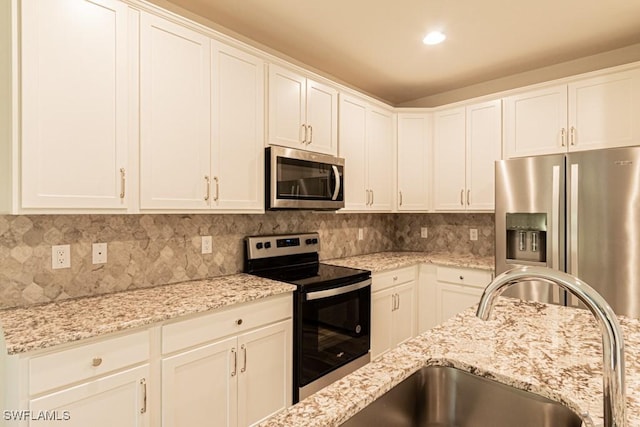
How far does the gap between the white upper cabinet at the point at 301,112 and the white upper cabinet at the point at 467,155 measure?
4.05 feet

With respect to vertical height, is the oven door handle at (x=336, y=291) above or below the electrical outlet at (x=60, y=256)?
below

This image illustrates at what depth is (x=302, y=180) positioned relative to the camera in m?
2.50

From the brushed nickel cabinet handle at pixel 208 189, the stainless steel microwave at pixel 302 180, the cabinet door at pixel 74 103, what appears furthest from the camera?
the stainless steel microwave at pixel 302 180

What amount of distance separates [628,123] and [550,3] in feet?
3.57

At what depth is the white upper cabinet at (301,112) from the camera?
7.81 feet

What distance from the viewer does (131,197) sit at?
173cm

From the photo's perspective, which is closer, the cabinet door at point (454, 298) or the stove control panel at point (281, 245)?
the stove control panel at point (281, 245)

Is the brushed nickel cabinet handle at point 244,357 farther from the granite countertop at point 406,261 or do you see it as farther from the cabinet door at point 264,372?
the granite countertop at point 406,261

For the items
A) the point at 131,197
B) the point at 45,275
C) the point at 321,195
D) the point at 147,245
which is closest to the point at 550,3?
the point at 321,195

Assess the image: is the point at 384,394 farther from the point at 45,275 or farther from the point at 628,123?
the point at 628,123

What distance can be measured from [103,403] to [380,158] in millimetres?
2807

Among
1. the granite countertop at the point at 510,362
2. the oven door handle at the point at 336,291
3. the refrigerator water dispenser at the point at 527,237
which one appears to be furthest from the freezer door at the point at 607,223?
the oven door handle at the point at 336,291

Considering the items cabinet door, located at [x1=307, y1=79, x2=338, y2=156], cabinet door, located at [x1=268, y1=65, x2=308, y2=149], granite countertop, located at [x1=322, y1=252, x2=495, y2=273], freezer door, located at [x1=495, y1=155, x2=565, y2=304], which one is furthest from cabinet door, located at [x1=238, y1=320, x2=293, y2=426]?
freezer door, located at [x1=495, y1=155, x2=565, y2=304]

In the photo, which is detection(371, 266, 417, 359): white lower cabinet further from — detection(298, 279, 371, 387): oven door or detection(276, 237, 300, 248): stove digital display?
detection(276, 237, 300, 248): stove digital display
